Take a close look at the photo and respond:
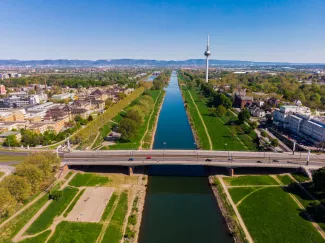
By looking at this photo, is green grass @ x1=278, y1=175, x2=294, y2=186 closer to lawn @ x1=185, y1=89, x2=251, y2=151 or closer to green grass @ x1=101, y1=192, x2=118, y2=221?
lawn @ x1=185, y1=89, x2=251, y2=151

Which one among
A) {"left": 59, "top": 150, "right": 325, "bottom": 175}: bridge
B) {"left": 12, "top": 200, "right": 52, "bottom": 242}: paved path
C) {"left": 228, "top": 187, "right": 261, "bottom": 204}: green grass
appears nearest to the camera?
{"left": 12, "top": 200, "right": 52, "bottom": 242}: paved path

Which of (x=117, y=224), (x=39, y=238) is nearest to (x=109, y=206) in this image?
(x=117, y=224)

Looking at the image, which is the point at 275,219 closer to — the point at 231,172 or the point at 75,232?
the point at 231,172

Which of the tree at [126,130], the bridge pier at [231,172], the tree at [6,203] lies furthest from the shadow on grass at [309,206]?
the tree at [6,203]

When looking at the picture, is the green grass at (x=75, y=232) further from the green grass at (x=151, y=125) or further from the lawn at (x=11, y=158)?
the green grass at (x=151, y=125)

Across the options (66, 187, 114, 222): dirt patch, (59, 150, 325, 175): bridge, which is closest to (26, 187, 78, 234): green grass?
(66, 187, 114, 222): dirt patch

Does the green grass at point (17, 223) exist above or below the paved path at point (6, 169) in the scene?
below

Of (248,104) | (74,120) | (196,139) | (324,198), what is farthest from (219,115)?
(324,198)
